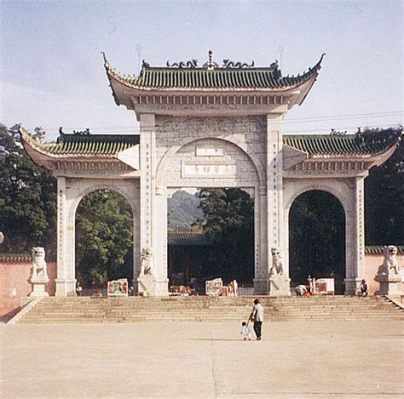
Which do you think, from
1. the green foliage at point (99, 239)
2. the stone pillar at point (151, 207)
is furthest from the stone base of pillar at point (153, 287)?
the green foliage at point (99, 239)

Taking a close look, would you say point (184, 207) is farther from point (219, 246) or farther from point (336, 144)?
point (336, 144)

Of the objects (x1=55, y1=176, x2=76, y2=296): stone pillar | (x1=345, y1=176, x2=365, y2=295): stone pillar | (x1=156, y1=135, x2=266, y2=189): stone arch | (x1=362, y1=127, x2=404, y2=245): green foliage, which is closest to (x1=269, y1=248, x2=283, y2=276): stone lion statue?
(x1=345, y1=176, x2=365, y2=295): stone pillar

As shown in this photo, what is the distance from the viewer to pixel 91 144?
33125 mm

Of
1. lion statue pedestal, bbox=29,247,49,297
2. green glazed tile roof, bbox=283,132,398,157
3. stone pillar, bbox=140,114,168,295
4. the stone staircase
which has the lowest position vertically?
the stone staircase

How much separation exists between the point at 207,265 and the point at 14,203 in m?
14.1

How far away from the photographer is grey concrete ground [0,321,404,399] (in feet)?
38.3

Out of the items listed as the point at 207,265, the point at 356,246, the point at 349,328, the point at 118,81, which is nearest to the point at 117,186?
the point at 118,81

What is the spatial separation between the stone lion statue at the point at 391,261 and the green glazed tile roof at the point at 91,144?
37.2ft

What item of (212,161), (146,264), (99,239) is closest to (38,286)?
(146,264)

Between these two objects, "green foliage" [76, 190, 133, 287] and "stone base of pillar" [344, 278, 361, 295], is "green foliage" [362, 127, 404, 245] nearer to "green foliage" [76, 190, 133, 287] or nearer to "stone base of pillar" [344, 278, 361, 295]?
"stone base of pillar" [344, 278, 361, 295]

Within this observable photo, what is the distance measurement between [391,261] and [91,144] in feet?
43.5

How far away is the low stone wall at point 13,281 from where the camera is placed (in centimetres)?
3081

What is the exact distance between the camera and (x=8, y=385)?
12250 mm

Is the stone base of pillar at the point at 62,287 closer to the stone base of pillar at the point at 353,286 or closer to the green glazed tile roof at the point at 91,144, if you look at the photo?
the green glazed tile roof at the point at 91,144
